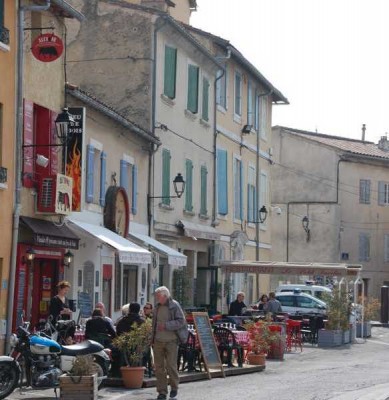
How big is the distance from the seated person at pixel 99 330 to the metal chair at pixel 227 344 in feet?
10.5

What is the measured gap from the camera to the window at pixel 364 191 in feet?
193

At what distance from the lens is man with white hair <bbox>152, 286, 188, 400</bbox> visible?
1584 cm

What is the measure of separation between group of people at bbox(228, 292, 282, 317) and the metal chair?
24.5 ft

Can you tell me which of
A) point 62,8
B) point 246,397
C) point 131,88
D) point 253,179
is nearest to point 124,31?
point 131,88

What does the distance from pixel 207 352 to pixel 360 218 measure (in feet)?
135

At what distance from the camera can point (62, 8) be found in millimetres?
21000

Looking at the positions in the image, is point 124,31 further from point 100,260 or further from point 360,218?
point 360,218

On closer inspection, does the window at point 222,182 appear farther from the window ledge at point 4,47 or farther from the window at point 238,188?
the window ledge at point 4,47

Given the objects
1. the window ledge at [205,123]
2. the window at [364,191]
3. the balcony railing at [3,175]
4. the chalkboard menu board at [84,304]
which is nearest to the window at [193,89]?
the window ledge at [205,123]

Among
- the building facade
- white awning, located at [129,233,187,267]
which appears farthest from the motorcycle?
the building facade

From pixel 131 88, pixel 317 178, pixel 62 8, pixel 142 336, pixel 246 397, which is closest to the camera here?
pixel 246 397

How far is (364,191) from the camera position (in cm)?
5919

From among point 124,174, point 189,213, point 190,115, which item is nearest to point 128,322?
point 124,174

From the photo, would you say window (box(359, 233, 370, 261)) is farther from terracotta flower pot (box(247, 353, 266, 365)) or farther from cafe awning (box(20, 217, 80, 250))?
cafe awning (box(20, 217, 80, 250))
